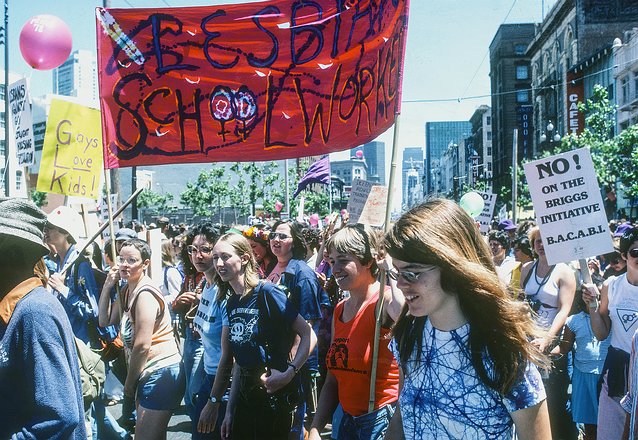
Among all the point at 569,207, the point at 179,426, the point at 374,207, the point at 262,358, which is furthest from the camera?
the point at 374,207

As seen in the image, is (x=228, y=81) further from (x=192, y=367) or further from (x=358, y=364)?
(x=358, y=364)

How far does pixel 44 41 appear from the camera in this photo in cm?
871

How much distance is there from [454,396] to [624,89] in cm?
4194

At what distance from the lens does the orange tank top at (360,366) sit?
3.47m

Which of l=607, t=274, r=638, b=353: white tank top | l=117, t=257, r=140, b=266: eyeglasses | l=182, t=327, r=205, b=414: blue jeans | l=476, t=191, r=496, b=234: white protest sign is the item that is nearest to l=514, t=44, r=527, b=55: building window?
l=476, t=191, r=496, b=234: white protest sign

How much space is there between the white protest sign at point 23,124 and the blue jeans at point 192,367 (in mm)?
4517

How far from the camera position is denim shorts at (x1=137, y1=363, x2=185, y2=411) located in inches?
172

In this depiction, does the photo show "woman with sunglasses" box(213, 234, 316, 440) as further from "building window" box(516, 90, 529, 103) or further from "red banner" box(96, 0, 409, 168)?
"building window" box(516, 90, 529, 103)

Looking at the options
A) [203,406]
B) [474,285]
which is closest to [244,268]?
[203,406]

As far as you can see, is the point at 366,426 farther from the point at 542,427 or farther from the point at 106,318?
the point at 106,318

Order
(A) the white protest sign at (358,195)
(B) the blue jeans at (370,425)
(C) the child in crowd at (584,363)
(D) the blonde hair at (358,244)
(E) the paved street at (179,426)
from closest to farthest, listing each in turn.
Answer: (B) the blue jeans at (370,425) < (D) the blonde hair at (358,244) < (C) the child in crowd at (584,363) < (E) the paved street at (179,426) < (A) the white protest sign at (358,195)

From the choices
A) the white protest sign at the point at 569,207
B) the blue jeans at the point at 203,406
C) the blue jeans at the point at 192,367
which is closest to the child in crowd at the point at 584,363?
the white protest sign at the point at 569,207

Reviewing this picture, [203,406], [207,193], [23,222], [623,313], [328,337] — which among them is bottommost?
[203,406]

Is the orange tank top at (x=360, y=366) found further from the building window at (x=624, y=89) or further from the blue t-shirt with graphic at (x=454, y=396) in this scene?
the building window at (x=624, y=89)
